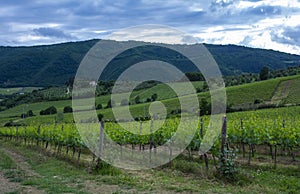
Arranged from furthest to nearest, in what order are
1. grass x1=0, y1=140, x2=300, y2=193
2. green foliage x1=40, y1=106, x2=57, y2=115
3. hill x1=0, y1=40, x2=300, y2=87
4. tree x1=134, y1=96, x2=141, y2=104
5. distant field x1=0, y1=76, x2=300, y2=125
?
hill x1=0, y1=40, x2=300, y2=87
green foliage x1=40, y1=106, x2=57, y2=115
tree x1=134, y1=96, x2=141, y2=104
distant field x1=0, y1=76, x2=300, y2=125
grass x1=0, y1=140, x2=300, y2=193

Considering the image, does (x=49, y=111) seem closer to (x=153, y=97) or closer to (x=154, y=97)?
(x=153, y=97)

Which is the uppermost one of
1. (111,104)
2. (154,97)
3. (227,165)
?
(154,97)

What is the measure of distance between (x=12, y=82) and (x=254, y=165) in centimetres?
16459

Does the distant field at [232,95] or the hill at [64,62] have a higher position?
the hill at [64,62]

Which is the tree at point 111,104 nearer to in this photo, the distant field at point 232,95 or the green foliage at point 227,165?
the distant field at point 232,95

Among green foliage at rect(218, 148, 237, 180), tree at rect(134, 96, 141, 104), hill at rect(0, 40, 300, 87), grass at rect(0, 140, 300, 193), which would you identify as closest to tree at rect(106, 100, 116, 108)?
tree at rect(134, 96, 141, 104)

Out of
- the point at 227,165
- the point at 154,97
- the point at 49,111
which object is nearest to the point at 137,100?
the point at 154,97

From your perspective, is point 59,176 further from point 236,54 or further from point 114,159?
point 236,54

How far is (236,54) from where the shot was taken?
176 m

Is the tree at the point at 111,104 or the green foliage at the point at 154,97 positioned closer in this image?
the tree at the point at 111,104

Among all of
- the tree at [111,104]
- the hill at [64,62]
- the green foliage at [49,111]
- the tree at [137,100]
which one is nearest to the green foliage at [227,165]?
the tree at [111,104]

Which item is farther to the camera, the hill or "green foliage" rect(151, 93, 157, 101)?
the hill

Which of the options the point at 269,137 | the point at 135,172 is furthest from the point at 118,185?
the point at 269,137

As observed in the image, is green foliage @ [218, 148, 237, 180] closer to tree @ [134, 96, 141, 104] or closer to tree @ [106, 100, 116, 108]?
tree @ [106, 100, 116, 108]
